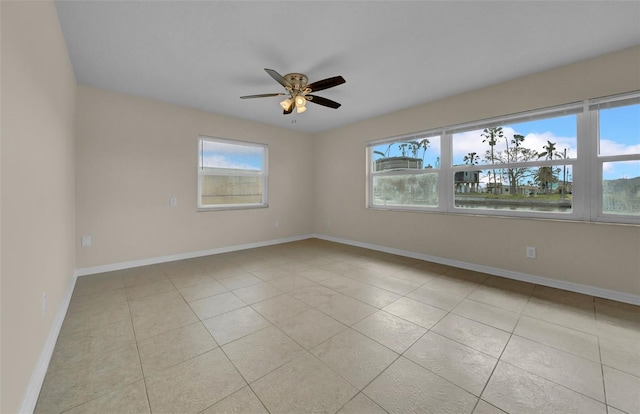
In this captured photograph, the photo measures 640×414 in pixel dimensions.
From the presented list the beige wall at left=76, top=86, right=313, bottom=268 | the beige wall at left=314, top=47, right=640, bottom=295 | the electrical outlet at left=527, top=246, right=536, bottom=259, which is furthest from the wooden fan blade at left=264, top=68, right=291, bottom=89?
the electrical outlet at left=527, top=246, right=536, bottom=259

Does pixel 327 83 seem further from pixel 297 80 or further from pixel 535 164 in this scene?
pixel 535 164

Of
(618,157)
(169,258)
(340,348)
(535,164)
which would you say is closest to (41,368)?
(340,348)

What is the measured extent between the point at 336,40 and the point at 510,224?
120 inches

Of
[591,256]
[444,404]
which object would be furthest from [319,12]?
[591,256]

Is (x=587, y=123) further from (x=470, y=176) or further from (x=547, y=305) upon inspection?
(x=547, y=305)

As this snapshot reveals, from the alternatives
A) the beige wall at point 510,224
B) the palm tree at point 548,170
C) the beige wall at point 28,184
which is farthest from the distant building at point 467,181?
the beige wall at point 28,184

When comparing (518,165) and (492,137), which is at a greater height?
(492,137)

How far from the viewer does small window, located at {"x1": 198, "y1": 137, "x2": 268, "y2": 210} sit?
14.3 ft

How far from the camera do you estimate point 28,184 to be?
1387 mm

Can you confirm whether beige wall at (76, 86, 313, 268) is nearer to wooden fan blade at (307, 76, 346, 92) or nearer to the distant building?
wooden fan blade at (307, 76, 346, 92)

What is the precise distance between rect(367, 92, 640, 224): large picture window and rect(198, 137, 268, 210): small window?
8.81 ft

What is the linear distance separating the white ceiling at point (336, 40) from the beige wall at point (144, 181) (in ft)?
1.49

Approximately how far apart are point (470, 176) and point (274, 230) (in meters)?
3.68

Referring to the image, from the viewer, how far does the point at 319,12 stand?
1.96 meters
